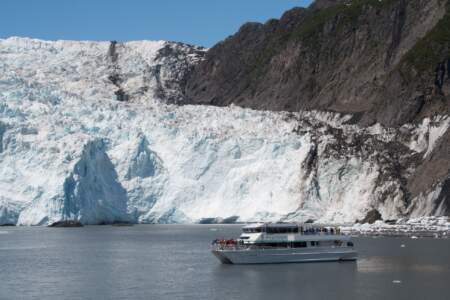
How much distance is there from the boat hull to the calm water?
83 centimetres

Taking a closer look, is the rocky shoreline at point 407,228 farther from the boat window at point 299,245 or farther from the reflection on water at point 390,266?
the boat window at point 299,245

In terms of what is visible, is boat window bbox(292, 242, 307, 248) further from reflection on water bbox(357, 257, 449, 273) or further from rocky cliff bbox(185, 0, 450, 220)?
rocky cliff bbox(185, 0, 450, 220)

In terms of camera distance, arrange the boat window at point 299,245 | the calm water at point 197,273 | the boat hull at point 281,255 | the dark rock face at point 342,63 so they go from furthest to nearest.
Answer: the dark rock face at point 342,63, the boat window at point 299,245, the boat hull at point 281,255, the calm water at point 197,273

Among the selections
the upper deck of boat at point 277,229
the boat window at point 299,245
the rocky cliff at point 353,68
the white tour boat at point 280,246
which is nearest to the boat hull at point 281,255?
the white tour boat at point 280,246

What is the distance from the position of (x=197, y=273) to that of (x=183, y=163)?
4888cm

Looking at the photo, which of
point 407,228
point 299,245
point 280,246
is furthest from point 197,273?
point 407,228

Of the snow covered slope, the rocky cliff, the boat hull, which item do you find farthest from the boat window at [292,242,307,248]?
the snow covered slope

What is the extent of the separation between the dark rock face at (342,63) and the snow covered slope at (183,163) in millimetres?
8454

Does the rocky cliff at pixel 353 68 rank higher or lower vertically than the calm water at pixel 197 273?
higher

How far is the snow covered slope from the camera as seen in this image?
89.8 meters

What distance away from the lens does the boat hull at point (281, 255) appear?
53906 mm

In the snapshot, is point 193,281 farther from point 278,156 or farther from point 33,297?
point 278,156

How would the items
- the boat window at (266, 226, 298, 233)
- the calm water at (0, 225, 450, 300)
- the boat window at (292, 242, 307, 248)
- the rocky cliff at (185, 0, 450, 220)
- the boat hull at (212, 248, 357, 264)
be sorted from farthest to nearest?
the rocky cliff at (185, 0, 450, 220) → the boat window at (292, 242, 307, 248) → the boat window at (266, 226, 298, 233) → the boat hull at (212, 248, 357, 264) → the calm water at (0, 225, 450, 300)

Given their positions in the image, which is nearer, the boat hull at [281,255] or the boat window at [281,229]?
the boat hull at [281,255]
